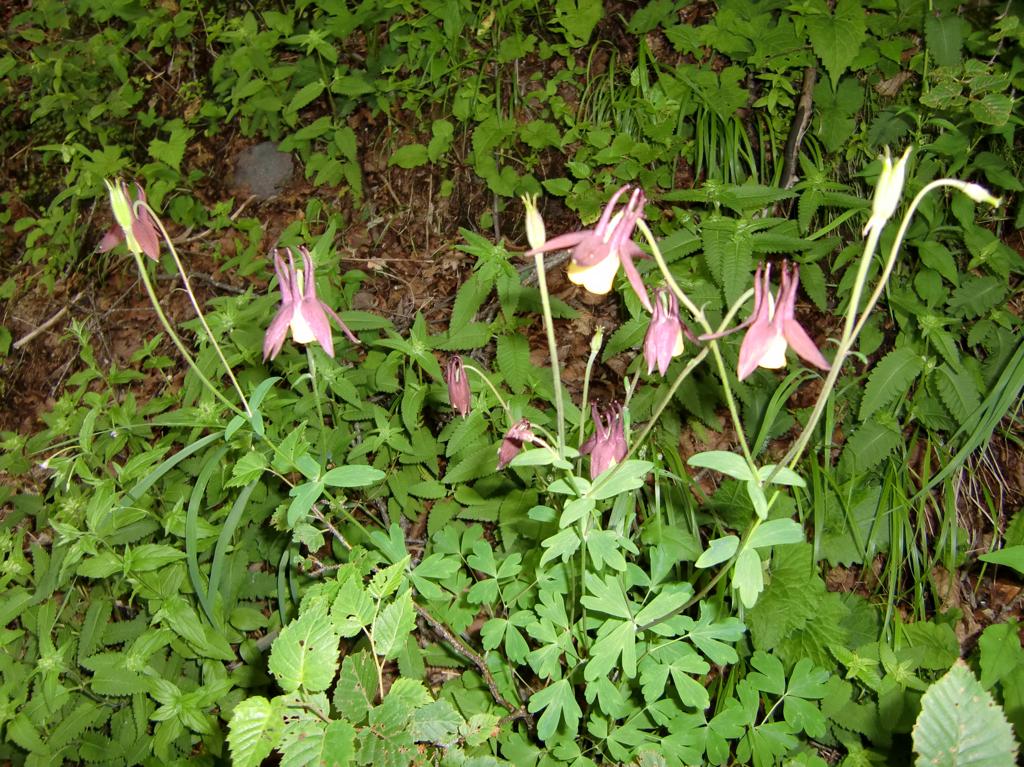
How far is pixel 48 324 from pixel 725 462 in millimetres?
4055

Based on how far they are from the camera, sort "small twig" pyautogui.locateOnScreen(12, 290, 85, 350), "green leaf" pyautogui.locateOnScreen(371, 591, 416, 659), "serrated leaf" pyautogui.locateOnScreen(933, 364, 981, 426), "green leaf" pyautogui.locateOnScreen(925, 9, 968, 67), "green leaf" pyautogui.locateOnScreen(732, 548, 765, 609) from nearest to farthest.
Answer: "green leaf" pyautogui.locateOnScreen(732, 548, 765, 609) < "green leaf" pyautogui.locateOnScreen(371, 591, 416, 659) < "serrated leaf" pyautogui.locateOnScreen(933, 364, 981, 426) < "green leaf" pyautogui.locateOnScreen(925, 9, 968, 67) < "small twig" pyautogui.locateOnScreen(12, 290, 85, 350)

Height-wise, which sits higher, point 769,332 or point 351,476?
point 769,332

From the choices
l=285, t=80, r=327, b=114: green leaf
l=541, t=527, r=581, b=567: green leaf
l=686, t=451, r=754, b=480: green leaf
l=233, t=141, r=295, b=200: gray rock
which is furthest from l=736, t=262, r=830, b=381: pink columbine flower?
l=233, t=141, r=295, b=200: gray rock

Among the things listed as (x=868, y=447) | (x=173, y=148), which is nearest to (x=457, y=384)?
(x=868, y=447)

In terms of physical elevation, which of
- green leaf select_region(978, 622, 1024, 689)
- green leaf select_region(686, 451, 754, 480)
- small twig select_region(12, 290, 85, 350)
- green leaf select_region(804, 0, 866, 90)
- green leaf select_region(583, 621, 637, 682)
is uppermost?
green leaf select_region(804, 0, 866, 90)

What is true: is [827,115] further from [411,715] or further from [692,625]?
[411,715]

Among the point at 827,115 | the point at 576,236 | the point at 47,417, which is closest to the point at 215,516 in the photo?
the point at 47,417

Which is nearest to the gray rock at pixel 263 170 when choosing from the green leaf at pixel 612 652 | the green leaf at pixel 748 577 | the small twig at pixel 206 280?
the small twig at pixel 206 280

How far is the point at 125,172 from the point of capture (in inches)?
162

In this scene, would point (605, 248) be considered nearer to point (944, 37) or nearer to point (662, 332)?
point (662, 332)

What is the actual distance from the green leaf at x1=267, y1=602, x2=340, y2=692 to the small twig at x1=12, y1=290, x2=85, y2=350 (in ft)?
11.5

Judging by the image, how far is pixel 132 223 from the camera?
1484mm

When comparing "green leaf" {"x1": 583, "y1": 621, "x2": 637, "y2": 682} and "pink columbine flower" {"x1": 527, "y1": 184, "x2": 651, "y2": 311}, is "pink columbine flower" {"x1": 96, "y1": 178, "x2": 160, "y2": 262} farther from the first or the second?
"green leaf" {"x1": 583, "y1": 621, "x2": 637, "y2": 682}

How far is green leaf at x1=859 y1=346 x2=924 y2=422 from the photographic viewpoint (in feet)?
7.61
